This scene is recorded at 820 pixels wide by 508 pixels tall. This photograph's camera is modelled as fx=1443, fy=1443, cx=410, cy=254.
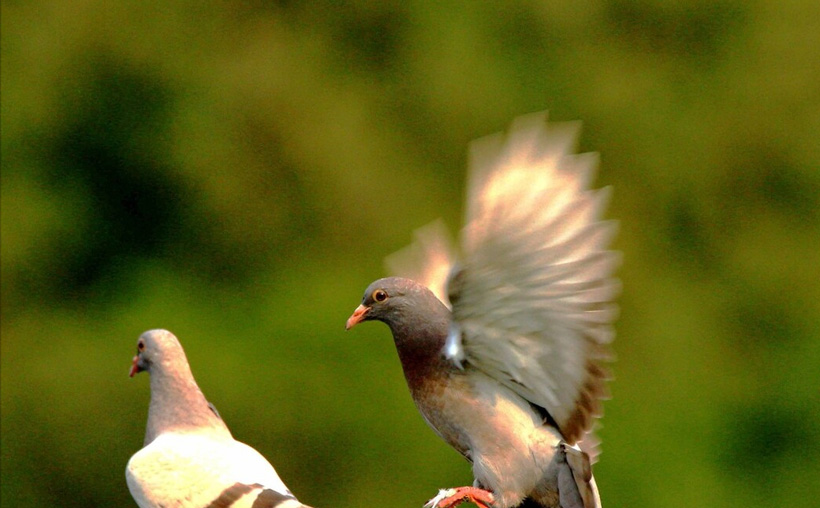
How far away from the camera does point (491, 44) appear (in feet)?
32.2

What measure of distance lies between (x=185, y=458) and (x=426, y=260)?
3.03 feet

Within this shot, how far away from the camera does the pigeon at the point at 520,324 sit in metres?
3.23

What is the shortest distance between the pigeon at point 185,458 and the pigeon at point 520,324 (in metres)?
0.54

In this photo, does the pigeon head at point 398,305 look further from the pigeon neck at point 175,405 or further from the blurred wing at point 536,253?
the pigeon neck at point 175,405

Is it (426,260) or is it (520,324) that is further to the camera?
(426,260)

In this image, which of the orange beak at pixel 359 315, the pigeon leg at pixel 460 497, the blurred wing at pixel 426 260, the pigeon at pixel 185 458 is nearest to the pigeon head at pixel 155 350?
the pigeon at pixel 185 458

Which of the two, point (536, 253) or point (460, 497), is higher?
point (536, 253)

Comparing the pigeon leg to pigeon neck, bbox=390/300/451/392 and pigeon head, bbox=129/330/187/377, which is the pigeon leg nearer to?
pigeon neck, bbox=390/300/451/392

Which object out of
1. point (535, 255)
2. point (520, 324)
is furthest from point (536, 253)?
point (520, 324)

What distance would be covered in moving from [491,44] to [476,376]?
651 cm

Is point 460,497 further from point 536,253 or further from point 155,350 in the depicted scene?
point 155,350

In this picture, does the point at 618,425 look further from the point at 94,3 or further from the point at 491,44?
the point at 94,3

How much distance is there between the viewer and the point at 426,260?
427 centimetres

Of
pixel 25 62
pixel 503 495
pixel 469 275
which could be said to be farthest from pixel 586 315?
pixel 25 62
